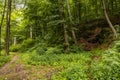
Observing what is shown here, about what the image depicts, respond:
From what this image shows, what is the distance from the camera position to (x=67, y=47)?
49.8 ft

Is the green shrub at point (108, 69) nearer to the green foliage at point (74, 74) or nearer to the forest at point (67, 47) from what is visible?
the forest at point (67, 47)

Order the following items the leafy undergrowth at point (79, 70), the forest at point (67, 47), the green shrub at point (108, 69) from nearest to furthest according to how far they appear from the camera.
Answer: the green shrub at point (108, 69) → the leafy undergrowth at point (79, 70) → the forest at point (67, 47)

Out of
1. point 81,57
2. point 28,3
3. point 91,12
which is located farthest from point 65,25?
point 91,12

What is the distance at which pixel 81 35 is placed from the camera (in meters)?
18.8

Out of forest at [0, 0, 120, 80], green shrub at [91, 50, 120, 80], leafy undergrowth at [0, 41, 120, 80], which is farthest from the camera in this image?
forest at [0, 0, 120, 80]

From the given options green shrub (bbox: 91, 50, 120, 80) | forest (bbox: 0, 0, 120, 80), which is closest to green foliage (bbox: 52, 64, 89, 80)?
forest (bbox: 0, 0, 120, 80)

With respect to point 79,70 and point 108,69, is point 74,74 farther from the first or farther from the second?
point 108,69

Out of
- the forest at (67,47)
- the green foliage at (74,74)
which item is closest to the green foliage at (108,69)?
the forest at (67,47)

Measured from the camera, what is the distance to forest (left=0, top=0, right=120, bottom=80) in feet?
31.4

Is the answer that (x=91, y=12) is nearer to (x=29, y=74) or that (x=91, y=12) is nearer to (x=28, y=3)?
(x=28, y=3)

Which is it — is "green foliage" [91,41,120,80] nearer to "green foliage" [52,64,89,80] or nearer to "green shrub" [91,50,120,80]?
"green shrub" [91,50,120,80]

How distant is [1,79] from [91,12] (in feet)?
68.1

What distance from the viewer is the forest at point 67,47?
9570 millimetres

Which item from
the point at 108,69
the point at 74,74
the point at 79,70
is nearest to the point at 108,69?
the point at 108,69
